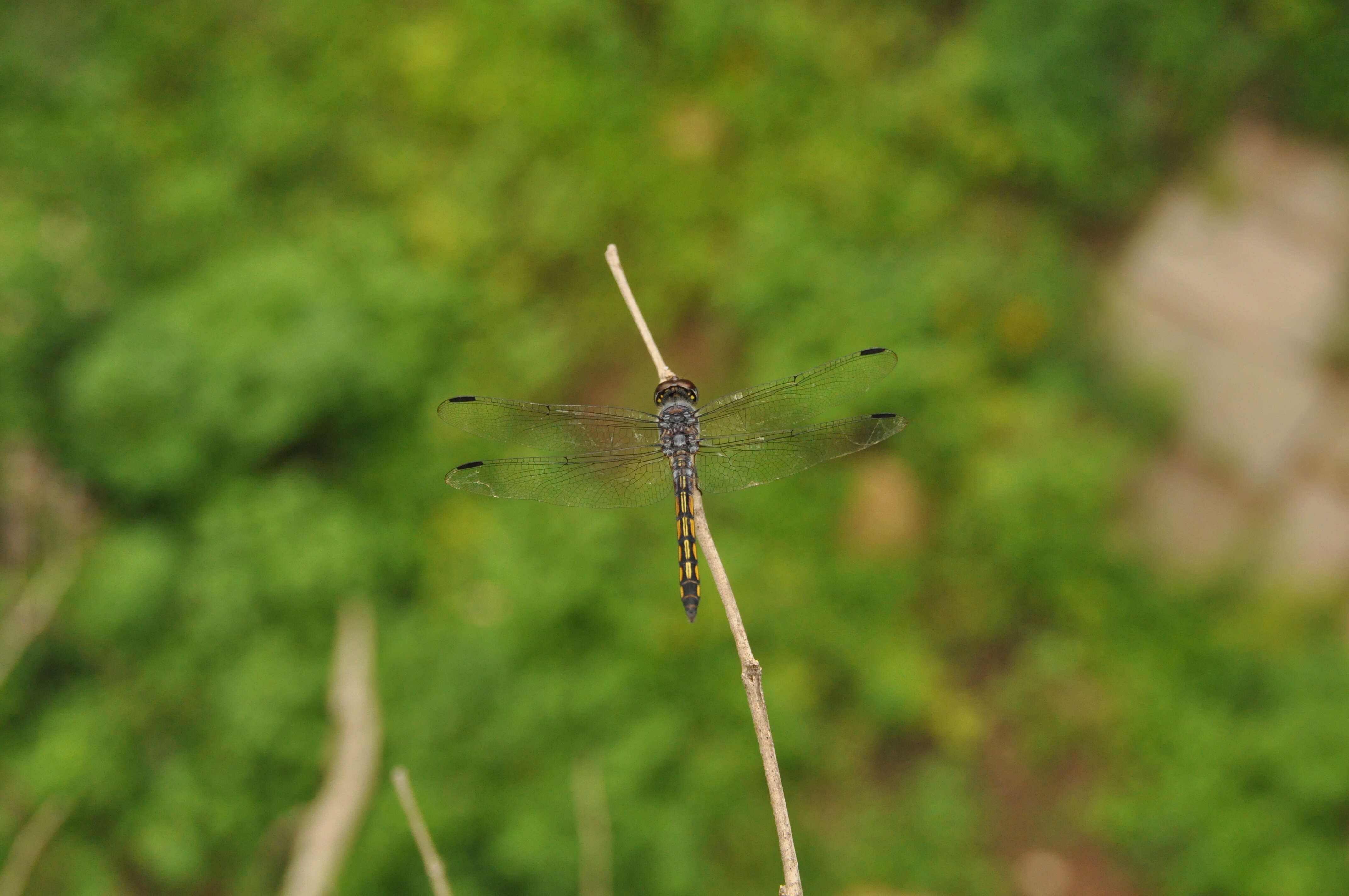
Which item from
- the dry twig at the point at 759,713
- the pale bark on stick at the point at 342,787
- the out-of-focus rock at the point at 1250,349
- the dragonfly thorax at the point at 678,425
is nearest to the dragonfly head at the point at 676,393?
the dragonfly thorax at the point at 678,425

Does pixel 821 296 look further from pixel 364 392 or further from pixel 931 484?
pixel 364 392

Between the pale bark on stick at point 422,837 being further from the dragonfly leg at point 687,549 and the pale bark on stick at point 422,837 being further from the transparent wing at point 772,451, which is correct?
the transparent wing at point 772,451

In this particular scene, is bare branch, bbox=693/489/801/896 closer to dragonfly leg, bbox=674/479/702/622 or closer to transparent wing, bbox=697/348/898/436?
dragonfly leg, bbox=674/479/702/622

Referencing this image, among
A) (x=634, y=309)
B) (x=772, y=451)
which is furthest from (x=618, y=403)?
(x=634, y=309)

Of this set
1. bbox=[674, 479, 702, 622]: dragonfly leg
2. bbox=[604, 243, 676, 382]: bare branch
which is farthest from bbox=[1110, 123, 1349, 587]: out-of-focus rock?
bbox=[604, 243, 676, 382]: bare branch

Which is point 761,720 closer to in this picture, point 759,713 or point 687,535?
point 759,713

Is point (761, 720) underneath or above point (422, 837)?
above
